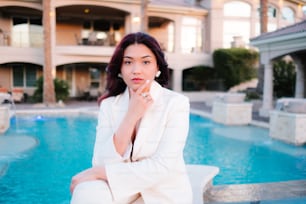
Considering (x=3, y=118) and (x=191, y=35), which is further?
(x=191, y=35)

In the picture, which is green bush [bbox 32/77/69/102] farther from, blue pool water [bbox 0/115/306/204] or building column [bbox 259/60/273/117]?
building column [bbox 259/60/273/117]

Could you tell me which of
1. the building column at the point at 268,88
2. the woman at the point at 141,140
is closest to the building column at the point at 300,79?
the building column at the point at 268,88

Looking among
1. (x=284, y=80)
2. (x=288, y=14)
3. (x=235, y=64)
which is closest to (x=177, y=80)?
(x=235, y=64)

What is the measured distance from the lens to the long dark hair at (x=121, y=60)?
1.82 meters

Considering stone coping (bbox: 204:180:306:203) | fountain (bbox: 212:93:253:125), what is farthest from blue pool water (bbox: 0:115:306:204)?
stone coping (bbox: 204:180:306:203)

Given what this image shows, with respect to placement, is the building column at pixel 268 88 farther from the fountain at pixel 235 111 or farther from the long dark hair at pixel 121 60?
the long dark hair at pixel 121 60

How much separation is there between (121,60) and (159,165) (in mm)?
656

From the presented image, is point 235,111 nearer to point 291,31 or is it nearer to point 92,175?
point 291,31

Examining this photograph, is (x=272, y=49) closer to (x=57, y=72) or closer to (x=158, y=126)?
(x=158, y=126)

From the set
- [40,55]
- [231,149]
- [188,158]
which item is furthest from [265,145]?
[40,55]

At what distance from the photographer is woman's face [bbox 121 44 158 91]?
5.96 feet

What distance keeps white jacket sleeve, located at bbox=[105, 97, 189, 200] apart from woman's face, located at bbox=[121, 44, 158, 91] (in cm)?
22

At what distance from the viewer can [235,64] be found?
68.4 feet

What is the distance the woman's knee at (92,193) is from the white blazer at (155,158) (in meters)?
0.04
